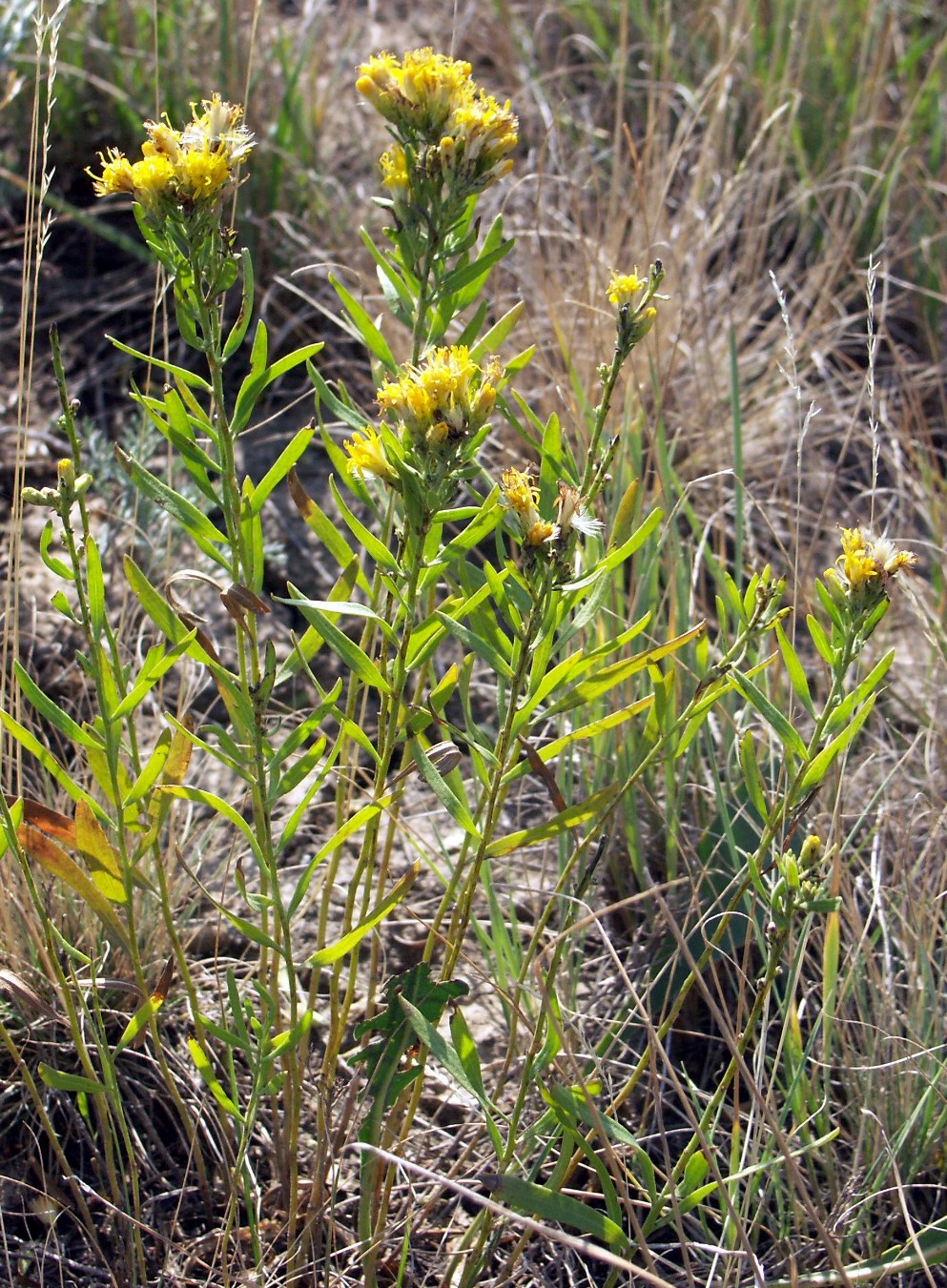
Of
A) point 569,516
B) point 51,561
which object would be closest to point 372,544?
point 569,516

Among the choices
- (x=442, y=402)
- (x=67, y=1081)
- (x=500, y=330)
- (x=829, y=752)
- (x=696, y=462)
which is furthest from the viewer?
(x=696, y=462)

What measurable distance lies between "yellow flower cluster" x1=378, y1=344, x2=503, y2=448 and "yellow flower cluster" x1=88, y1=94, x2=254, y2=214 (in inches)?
10.2

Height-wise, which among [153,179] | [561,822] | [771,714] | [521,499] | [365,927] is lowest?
[365,927]

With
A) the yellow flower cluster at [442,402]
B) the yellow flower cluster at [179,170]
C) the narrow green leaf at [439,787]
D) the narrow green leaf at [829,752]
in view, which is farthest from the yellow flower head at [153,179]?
the narrow green leaf at [829,752]

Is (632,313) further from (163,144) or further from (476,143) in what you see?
(163,144)

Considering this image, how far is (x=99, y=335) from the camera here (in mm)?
3100

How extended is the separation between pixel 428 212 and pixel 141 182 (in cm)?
29

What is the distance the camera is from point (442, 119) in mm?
1209

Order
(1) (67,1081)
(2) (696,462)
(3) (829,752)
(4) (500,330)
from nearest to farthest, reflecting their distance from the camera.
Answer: (3) (829,752), (1) (67,1081), (4) (500,330), (2) (696,462)

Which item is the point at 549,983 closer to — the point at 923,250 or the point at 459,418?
the point at 459,418

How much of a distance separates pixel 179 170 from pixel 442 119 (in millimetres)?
274

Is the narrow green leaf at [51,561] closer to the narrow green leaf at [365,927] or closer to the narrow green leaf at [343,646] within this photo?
the narrow green leaf at [343,646]

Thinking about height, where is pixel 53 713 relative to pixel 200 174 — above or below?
below

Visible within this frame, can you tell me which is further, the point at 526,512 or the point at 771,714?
the point at 771,714
